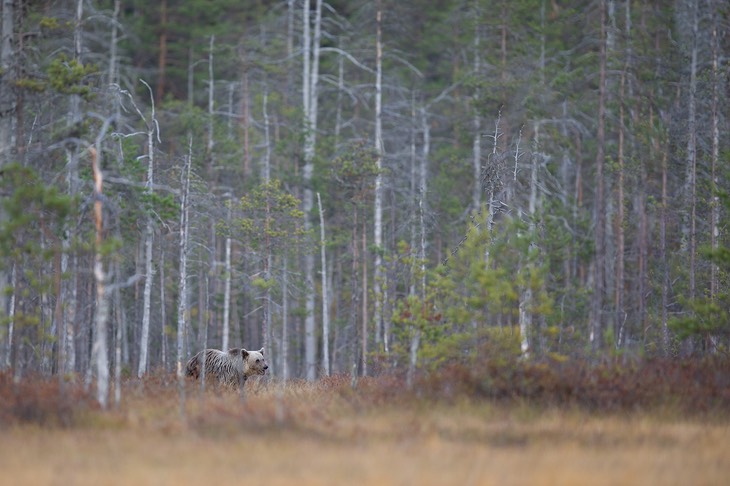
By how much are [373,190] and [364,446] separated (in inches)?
836

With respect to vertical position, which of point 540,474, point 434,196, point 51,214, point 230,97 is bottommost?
point 540,474

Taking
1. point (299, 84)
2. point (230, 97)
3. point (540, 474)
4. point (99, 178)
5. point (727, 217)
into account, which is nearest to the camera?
point (540, 474)

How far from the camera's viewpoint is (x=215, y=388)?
67.8ft

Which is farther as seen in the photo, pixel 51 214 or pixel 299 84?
pixel 299 84

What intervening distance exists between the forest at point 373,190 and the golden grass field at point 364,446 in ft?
6.00

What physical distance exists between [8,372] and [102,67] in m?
27.8

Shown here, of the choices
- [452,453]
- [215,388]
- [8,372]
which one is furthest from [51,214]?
[452,453]

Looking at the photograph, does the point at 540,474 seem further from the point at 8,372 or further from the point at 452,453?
the point at 8,372

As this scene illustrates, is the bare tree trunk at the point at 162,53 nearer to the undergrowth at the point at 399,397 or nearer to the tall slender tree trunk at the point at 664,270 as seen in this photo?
the tall slender tree trunk at the point at 664,270

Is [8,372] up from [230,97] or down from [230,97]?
down

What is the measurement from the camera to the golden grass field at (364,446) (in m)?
11.6

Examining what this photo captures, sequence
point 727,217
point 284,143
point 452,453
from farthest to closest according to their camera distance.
Result: point 284,143
point 727,217
point 452,453

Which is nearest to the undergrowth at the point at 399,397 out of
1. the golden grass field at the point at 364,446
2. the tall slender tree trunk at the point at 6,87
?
the golden grass field at the point at 364,446

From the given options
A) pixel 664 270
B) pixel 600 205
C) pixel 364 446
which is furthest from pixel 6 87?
pixel 664 270
